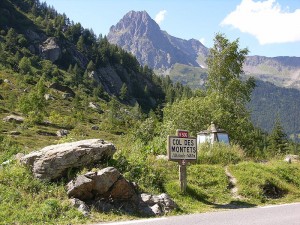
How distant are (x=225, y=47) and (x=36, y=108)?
67892 mm

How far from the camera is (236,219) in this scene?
9180 mm

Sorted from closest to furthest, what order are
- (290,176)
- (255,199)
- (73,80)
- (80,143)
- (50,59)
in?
(80,143) < (255,199) < (290,176) < (73,80) < (50,59)

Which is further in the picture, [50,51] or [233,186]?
[50,51]

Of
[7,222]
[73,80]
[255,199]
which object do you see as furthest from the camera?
[73,80]

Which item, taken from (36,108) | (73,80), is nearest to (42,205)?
(36,108)

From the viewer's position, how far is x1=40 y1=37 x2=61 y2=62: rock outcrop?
188000 millimetres

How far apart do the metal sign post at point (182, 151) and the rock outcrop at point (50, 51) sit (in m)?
185

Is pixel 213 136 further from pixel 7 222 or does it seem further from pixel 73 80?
pixel 73 80

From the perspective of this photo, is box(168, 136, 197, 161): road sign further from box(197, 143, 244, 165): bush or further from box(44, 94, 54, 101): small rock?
box(44, 94, 54, 101): small rock

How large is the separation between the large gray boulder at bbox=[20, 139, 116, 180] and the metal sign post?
2440mm

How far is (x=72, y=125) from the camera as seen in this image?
106 meters

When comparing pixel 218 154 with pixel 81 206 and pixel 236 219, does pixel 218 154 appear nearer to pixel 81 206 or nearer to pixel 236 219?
pixel 236 219

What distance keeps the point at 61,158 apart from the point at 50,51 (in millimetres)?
187898

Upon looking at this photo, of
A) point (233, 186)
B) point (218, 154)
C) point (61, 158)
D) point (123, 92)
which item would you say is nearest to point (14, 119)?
point (218, 154)
